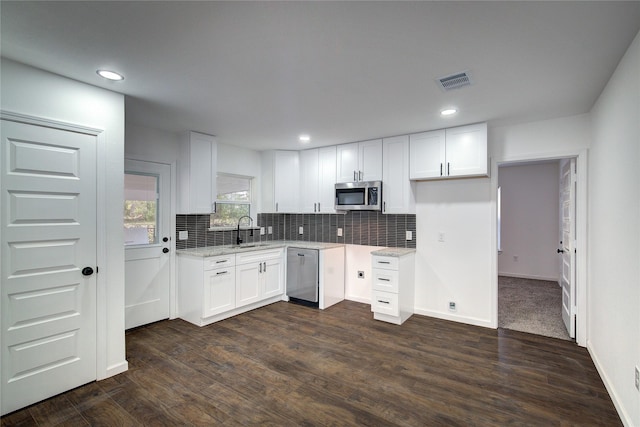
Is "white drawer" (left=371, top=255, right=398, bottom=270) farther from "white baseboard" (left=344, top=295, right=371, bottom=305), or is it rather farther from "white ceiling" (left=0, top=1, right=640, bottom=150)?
"white ceiling" (left=0, top=1, right=640, bottom=150)

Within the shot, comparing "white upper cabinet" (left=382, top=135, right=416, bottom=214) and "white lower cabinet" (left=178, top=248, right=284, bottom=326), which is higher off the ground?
"white upper cabinet" (left=382, top=135, right=416, bottom=214)

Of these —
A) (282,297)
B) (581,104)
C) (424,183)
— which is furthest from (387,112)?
(282,297)

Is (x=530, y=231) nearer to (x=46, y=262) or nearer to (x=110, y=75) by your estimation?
(x=110, y=75)

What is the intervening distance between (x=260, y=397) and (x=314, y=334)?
A: 4.06ft

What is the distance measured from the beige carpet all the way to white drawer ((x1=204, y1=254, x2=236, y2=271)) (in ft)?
11.4

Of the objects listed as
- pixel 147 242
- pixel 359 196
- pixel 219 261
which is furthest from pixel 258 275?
pixel 359 196

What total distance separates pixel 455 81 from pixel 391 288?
2435 millimetres

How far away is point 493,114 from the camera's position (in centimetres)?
312

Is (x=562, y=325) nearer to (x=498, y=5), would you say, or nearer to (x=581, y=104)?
(x=581, y=104)

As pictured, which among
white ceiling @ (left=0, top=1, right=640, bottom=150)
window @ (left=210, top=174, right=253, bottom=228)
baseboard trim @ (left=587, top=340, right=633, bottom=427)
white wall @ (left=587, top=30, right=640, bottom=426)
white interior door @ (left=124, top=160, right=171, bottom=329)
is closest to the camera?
white ceiling @ (left=0, top=1, right=640, bottom=150)

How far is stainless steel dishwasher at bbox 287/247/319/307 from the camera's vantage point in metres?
4.40

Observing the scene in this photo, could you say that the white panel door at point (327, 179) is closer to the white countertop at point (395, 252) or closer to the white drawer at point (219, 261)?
the white countertop at point (395, 252)

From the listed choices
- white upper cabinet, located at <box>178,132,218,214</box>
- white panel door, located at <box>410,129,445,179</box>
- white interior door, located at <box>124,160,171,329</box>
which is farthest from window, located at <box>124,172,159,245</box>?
white panel door, located at <box>410,129,445,179</box>

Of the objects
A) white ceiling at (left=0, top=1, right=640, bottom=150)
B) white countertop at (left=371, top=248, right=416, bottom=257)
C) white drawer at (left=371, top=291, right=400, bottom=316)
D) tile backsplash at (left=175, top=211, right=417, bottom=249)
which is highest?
white ceiling at (left=0, top=1, right=640, bottom=150)
